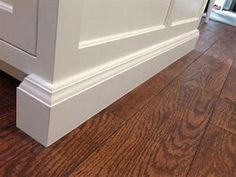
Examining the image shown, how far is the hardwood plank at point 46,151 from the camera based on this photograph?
52 centimetres

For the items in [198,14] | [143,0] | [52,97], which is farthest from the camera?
[198,14]

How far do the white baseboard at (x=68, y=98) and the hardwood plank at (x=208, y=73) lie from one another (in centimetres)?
37

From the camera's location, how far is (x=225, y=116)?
35.3 inches

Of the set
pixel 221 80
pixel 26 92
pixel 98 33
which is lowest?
pixel 221 80

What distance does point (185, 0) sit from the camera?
1.14m

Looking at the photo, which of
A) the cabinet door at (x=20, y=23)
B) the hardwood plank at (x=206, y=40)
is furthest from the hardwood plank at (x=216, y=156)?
the hardwood plank at (x=206, y=40)

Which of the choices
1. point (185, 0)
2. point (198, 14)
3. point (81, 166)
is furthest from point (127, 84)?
point (198, 14)

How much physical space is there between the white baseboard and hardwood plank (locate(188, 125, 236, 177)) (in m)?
0.28

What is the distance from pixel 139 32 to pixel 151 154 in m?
0.37

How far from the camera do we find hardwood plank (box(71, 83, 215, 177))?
58 cm

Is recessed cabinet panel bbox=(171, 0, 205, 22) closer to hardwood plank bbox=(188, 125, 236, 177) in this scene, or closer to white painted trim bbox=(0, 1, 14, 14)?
hardwood plank bbox=(188, 125, 236, 177)

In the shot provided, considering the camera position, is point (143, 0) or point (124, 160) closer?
point (124, 160)

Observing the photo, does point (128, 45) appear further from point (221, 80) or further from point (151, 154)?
point (221, 80)

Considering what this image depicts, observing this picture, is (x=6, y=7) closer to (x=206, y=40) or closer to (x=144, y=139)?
(x=144, y=139)
